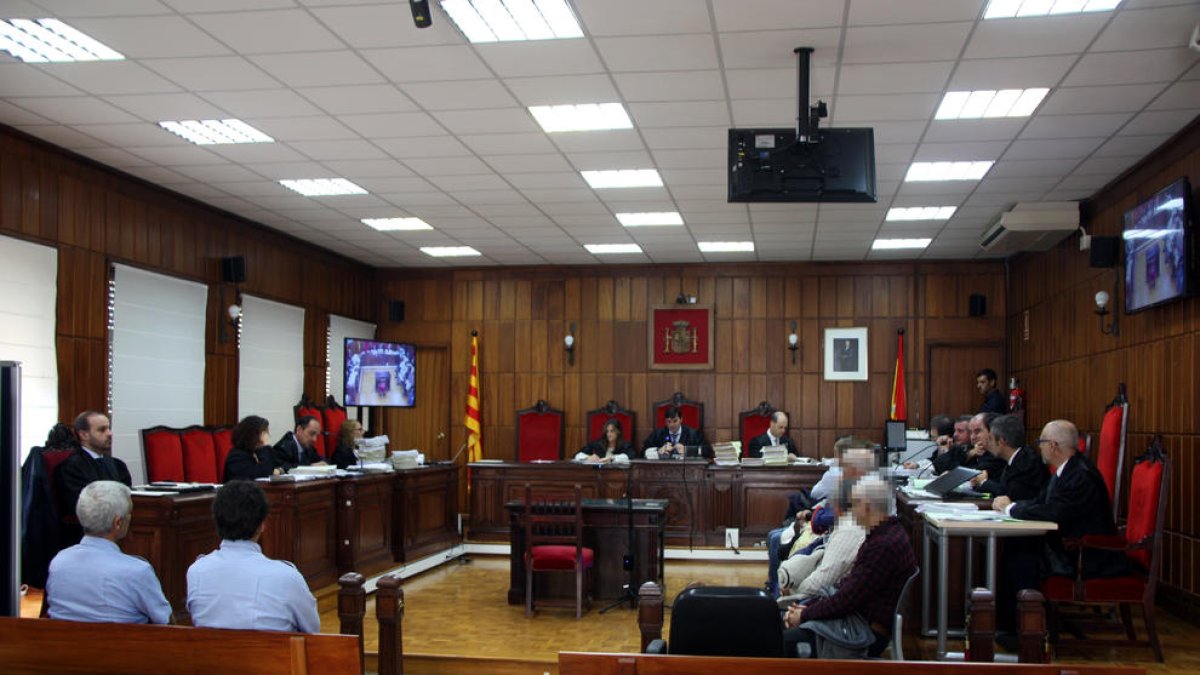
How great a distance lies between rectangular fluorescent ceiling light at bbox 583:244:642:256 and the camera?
40.4 feet

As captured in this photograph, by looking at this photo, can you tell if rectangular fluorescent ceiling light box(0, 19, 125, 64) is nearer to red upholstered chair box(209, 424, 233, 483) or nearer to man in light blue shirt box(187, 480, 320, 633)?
man in light blue shirt box(187, 480, 320, 633)

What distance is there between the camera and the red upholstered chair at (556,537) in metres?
7.46

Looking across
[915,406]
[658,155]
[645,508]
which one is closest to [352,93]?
[658,155]

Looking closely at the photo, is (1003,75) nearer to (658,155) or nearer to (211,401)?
(658,155)

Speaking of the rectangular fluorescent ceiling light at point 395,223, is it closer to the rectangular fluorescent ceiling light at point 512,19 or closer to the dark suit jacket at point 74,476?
the dark suit jacket at point 74,476

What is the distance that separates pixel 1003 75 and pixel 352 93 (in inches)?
162

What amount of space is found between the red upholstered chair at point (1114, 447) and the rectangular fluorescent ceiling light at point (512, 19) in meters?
5.62

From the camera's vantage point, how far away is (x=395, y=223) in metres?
11.0

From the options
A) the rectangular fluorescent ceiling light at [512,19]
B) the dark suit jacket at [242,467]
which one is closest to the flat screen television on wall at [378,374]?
the dark suit jacket at [242,467]

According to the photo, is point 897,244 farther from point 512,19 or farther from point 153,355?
point 153,355

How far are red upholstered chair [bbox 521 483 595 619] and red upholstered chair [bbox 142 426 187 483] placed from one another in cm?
326

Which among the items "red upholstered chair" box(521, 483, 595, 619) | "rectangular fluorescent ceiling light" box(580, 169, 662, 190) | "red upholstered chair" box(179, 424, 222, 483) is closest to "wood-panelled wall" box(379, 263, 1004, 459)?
"rectangular fluorescent ceiling light" box(580, 169, 662, 190)

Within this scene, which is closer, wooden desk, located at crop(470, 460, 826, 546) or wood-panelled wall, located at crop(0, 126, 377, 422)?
wood-panelled wall, located at crop(0, 126, 377, 422)

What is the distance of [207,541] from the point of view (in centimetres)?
704
